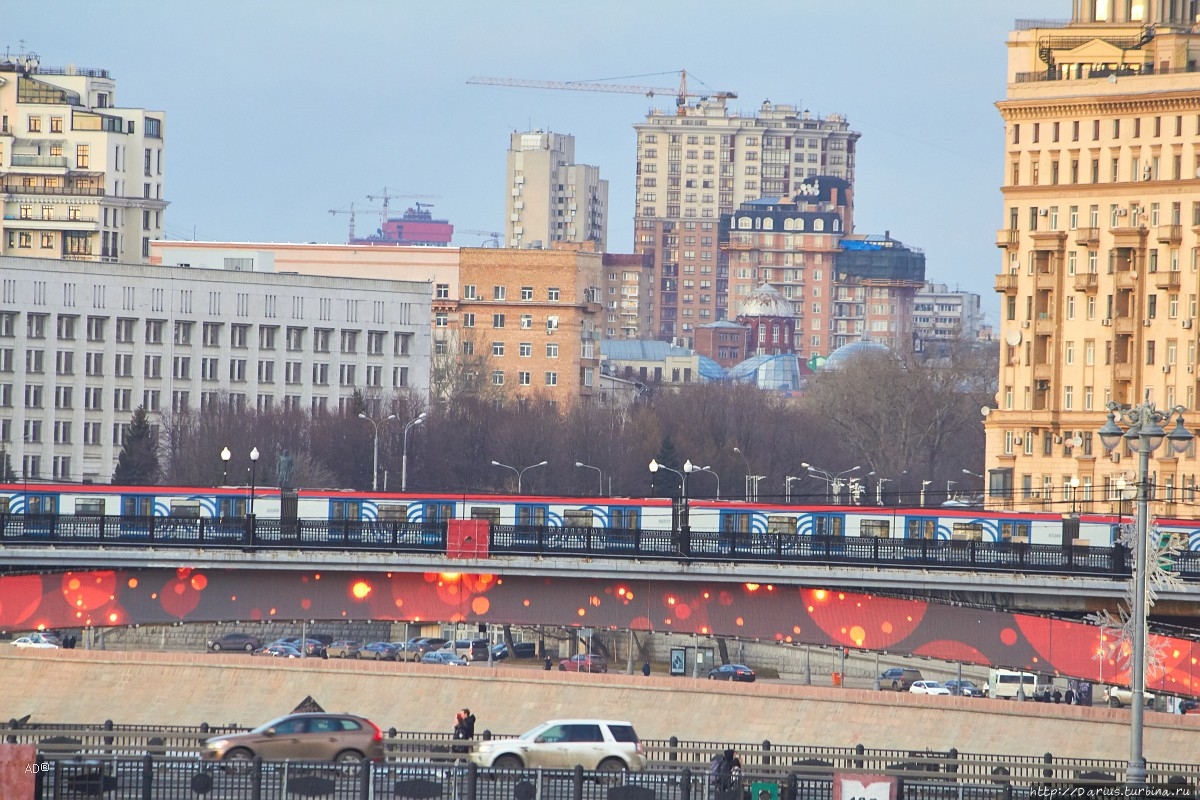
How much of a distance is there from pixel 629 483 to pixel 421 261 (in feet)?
172

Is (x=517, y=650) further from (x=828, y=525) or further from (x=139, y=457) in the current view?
(x=139, y=457)

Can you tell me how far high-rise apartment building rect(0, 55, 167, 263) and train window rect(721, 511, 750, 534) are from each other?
3175 inches

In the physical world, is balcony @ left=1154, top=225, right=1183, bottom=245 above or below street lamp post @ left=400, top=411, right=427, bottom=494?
above

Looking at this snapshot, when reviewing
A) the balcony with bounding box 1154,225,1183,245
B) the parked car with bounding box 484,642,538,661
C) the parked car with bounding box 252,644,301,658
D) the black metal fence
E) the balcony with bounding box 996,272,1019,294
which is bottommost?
the parked car with bounding box 484,642,538,661

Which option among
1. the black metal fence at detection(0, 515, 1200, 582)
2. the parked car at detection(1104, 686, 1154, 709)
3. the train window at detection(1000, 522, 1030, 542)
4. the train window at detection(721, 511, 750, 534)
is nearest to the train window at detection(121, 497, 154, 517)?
the black metal fence at detection(0, 515, 1200, 582)

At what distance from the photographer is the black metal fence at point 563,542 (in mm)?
72000

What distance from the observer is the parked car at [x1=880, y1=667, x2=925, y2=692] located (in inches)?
3066

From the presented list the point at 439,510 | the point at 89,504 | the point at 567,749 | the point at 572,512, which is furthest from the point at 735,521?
the point at 567,749

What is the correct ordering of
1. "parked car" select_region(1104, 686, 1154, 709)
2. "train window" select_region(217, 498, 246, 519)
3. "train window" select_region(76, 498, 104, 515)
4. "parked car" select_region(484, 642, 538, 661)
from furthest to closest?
"parked car" select_region(484, 642, 538, 661) → "train window" select_region(76, 498, 104, 515) → "train window" select_region(217, 498, 246, 519) → "parked car" select_region(1104, 686, 1154, 709)

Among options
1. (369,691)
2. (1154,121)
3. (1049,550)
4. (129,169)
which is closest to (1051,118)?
(1154,121)

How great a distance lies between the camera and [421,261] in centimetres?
17900

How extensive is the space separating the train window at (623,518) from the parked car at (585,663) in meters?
4.70

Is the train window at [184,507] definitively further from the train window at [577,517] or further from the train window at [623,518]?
the train window at [623,518]

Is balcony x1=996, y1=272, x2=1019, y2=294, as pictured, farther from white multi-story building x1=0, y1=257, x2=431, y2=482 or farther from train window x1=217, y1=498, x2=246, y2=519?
train window x1=217, y1=498, x2=246, y2=519
